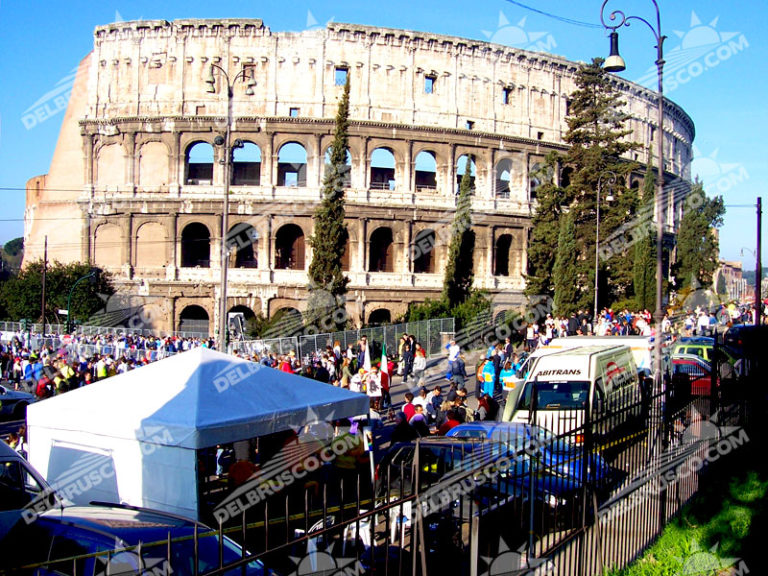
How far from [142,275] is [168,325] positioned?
306 centimetres

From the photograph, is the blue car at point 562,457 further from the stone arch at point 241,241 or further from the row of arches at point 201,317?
the stone arch at point 241,241

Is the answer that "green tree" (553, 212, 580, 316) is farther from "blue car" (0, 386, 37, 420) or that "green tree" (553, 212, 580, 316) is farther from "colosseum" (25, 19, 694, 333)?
"blue car" (0, 386, 37, 420)

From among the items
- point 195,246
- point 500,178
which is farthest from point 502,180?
point 195,246

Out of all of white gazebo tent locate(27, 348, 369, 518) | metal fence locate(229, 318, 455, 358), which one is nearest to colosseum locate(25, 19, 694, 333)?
metal fence locate(229, 318, 455, 358)

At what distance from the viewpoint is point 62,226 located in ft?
136

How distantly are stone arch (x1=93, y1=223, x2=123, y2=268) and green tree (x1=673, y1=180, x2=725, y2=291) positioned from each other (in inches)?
1553

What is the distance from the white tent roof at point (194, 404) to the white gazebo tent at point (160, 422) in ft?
0.04

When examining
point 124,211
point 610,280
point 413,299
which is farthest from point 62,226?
point 610,280

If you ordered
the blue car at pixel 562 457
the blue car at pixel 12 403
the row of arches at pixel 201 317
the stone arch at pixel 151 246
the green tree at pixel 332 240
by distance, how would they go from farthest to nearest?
the stone arch at pixel 151 246 → the row of arches at pixel 201 317 → the green tree at pixel 332 240 → the blue car at pixel 12 403 → the blue car at pixel 562 457

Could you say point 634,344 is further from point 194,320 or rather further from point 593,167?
point 194,320

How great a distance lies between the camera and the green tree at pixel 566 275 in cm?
3359

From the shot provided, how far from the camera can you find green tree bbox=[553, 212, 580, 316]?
33.6 meters

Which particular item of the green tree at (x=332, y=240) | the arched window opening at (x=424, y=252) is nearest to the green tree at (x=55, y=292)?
the green tree at (x=332, y=240)

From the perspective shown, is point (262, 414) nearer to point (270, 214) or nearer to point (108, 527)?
point (108, 527)
